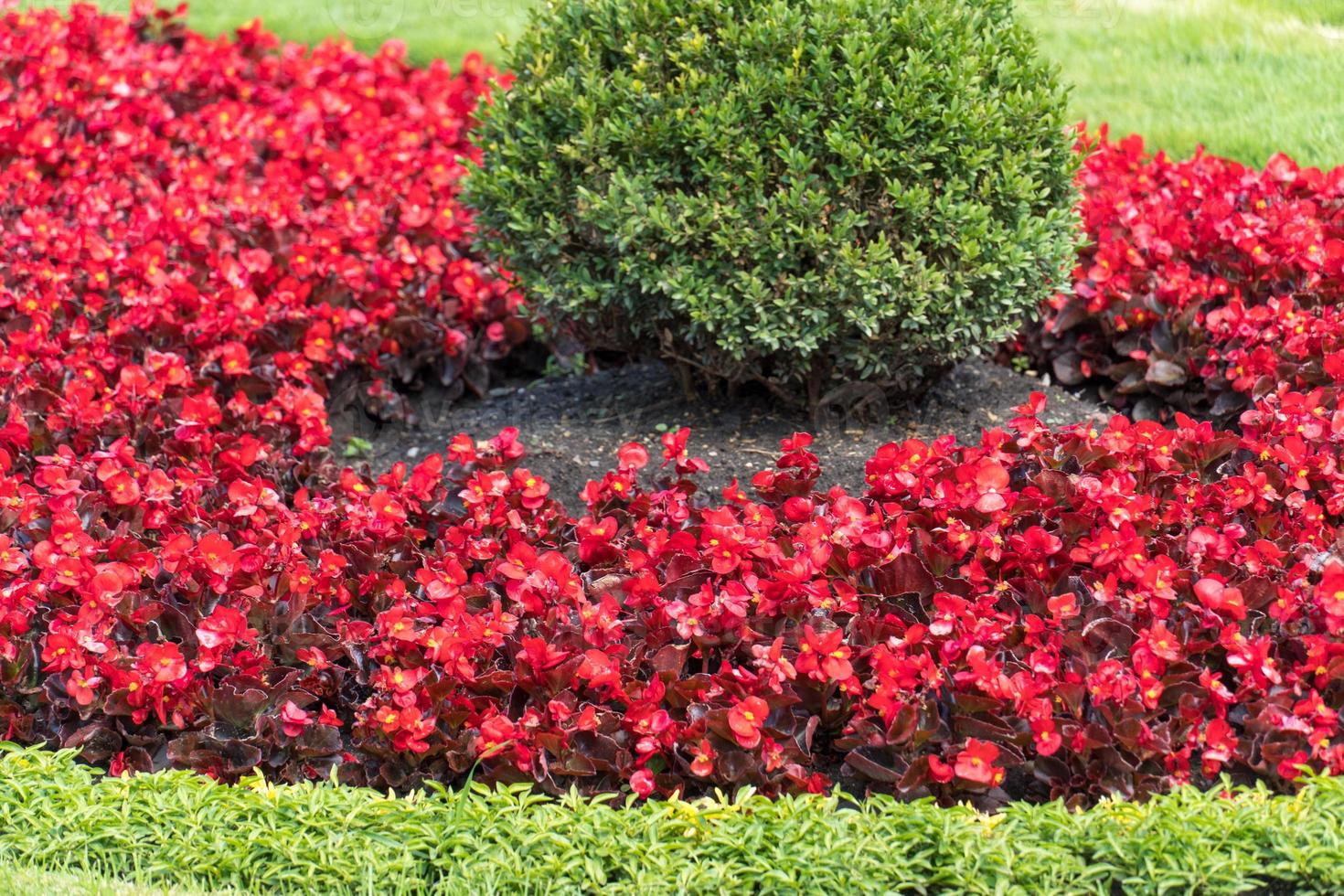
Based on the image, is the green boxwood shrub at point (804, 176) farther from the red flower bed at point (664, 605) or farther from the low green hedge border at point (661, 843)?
the low green hedge border at point (661, 843)

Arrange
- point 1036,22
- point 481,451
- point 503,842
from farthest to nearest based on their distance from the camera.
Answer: point 1036,22 → point 481,451 → point 503,842

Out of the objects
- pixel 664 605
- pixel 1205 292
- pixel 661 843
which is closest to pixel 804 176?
pixel 664 605

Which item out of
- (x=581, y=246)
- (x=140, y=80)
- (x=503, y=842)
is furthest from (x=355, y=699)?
(x=140, y=80)

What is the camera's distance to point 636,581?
131 inches

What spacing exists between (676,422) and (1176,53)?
3780 mm

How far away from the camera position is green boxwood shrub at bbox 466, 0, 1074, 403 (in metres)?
3.92

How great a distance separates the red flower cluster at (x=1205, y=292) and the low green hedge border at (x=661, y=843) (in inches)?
70.6

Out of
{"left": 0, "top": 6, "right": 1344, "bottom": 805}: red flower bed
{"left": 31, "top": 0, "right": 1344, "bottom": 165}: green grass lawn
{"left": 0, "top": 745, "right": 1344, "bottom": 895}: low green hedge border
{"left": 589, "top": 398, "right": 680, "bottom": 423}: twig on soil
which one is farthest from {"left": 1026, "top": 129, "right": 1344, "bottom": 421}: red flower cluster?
{"left": 0, "top": 745, "right": 1344, "bottom": 895}: low green hedge border

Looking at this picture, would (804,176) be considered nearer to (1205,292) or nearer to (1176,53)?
(1205,292)

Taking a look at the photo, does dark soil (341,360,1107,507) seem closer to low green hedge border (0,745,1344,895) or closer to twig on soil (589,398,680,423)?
twig on soil (589,398,680,423)

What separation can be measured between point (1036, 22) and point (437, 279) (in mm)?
3810

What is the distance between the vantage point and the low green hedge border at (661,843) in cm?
262

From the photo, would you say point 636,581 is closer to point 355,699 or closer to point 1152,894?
point 355,699

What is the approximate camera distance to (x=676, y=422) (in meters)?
4.50
